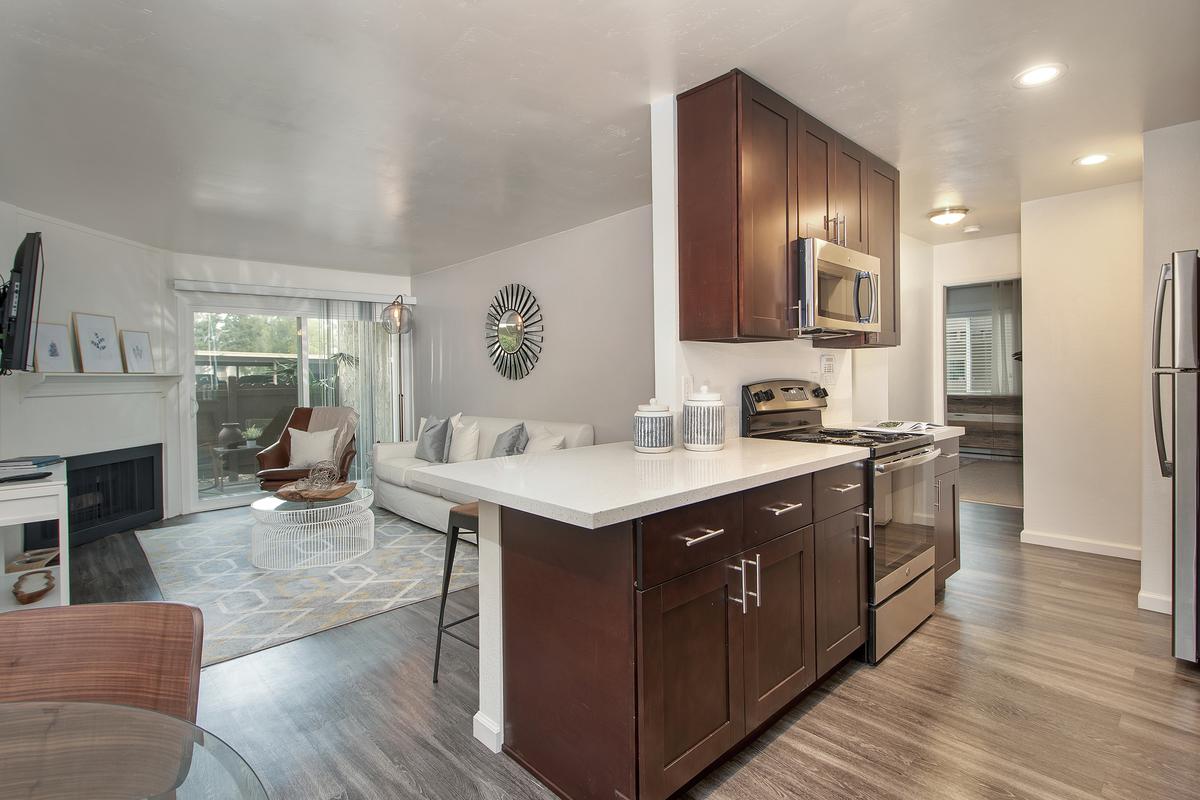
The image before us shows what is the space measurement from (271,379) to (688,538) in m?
5.75

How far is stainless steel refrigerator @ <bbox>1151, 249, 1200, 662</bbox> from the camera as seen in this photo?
2.32m

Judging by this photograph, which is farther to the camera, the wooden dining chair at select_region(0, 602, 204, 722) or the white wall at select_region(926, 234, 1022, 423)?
the white wall at select_region(926, 234, 1022, 423)

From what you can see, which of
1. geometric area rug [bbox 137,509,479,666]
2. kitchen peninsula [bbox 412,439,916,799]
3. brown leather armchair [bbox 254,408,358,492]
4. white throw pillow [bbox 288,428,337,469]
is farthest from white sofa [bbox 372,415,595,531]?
kitchen peninsula [bbox 412,439,916,799]

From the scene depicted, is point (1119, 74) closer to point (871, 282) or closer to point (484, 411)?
point (871, 282)

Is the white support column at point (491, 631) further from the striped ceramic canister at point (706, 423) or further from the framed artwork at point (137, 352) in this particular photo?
the framed artwork at point (137, 352)

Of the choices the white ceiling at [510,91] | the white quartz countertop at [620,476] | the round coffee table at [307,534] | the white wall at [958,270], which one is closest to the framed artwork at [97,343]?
the white ceiling at [510,91]

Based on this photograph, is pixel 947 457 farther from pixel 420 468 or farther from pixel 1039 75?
pixel 420 468

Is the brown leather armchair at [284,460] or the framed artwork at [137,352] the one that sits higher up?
the framed artwork at [137,352]

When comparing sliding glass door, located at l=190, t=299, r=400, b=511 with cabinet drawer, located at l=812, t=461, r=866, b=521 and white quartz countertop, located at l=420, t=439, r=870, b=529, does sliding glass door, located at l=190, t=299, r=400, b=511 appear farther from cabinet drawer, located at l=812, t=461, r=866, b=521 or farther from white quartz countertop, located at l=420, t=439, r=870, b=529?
cabinet drawer, located at l=812, t=461, r=866, b=521

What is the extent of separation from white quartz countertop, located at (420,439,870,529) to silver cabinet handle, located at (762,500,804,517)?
0.10 meters

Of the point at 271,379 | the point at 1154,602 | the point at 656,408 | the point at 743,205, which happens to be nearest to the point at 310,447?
the point at 271,379

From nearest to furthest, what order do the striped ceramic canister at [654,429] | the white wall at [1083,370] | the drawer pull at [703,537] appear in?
the drawer pull at [703,537] → the striped ceramic canister at [654,429] → the white wall at [1083,370]

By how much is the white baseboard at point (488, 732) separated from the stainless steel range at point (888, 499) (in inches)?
61.5

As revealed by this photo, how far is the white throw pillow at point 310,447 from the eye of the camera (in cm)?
514
